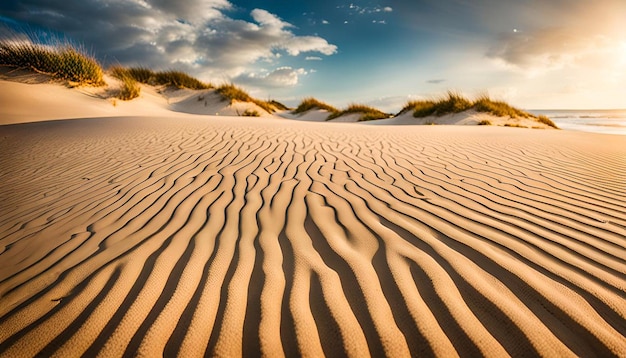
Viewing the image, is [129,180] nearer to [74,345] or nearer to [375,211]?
[74,345]

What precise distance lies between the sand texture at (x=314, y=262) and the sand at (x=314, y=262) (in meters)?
0.01

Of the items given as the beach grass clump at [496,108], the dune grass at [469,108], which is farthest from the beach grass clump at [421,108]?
the beach grass clump at [496,108]

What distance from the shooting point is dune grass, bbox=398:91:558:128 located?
1488 centimetres

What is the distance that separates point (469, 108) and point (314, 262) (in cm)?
1632

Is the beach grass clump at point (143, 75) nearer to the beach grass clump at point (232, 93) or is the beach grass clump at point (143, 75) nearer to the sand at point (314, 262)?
the beach grass clump at point (232, 93)

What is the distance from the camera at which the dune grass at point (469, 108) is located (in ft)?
48.8

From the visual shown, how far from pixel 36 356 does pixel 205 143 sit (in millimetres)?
4857

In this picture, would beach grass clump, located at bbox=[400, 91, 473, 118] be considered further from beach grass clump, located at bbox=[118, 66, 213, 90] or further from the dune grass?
beach grass clump, located at bbox=[118, 66, 213, 90]

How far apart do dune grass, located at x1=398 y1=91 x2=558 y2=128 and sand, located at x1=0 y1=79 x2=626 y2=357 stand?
40.0 ft

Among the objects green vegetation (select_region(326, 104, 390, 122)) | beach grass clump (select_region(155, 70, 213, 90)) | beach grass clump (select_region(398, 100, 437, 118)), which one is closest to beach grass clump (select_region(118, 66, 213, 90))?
beach grass clump (select_region(155, 70, 213, 90))

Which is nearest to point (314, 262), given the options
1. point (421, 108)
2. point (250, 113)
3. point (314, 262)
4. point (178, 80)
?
point (314, 262)

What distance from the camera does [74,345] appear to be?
1.30 m

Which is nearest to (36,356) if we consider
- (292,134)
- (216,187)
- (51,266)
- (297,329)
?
(51,266)

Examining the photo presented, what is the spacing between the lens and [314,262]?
1.85m
